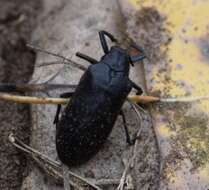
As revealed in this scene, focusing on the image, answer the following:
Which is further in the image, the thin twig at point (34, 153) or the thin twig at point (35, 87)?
the thin twig at point (35, 87)

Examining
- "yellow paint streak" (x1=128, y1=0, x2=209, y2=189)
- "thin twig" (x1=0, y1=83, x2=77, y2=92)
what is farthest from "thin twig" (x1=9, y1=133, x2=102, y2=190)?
"yellow paint streak" (x1=128, y1=0, x2=209, y2=189)

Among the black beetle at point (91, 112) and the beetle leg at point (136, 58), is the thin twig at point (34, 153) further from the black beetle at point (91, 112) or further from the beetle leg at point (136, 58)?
the beetle leg at point (136, 58)

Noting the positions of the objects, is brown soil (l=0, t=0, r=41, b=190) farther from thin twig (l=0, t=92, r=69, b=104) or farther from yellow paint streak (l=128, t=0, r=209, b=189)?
yellow paint streak (l=128, t=0, r=209, b=189)

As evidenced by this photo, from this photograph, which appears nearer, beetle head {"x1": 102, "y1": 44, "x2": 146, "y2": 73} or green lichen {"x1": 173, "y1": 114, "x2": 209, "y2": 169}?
green lichen {"x1": 173, "y1": 114, "x2": 209, "y2": 169}

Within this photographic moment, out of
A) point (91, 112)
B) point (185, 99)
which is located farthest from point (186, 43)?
point (91, 112)

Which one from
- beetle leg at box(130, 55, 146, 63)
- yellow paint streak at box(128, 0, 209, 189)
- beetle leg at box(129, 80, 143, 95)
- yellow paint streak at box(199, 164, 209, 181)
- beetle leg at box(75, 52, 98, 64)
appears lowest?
beetle leg at box(75, 52, 98, 64)

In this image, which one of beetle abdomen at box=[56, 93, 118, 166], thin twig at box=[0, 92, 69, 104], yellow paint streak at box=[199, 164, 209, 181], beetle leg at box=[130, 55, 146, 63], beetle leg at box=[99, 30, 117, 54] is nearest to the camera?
yellow paint streak at box=[199, 164, 209, 181]

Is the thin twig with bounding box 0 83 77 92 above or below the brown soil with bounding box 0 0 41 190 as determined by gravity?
above

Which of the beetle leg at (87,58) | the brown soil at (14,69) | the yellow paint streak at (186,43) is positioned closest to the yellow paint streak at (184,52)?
the yellow paint streak at (186,43)

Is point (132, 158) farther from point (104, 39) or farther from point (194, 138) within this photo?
point (104, 39)
